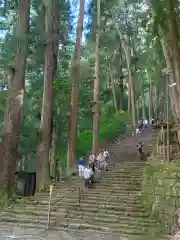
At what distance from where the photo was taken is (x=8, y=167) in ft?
50.1

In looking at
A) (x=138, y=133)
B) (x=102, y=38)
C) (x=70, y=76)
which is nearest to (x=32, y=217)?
(x=70, y=76)

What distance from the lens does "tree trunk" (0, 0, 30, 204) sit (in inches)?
600

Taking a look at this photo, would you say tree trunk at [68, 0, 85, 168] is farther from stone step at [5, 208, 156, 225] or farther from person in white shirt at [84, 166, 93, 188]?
stone step at [5, 208, 156, 225]

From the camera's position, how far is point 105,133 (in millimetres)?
31406

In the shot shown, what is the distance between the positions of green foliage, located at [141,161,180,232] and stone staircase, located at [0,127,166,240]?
1.06 ft

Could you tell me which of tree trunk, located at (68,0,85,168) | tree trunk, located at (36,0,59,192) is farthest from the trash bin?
tree trunk, located at (68,0,85,168)

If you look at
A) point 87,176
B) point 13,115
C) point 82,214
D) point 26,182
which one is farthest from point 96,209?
point 26,182

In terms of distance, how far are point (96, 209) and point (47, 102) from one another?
274 inches

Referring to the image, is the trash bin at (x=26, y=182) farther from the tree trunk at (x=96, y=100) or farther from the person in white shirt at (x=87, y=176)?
the tree trunk at (x=96, y=100)

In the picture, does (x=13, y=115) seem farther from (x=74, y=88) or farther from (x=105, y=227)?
(x=74, y=88)

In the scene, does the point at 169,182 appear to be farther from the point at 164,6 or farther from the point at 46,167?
the point at 46,167

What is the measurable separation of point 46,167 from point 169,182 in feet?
26.2

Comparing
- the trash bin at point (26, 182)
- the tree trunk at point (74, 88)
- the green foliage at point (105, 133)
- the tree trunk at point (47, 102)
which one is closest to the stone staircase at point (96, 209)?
the tree trunk at point (47, 102)

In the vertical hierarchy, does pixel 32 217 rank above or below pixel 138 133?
below
